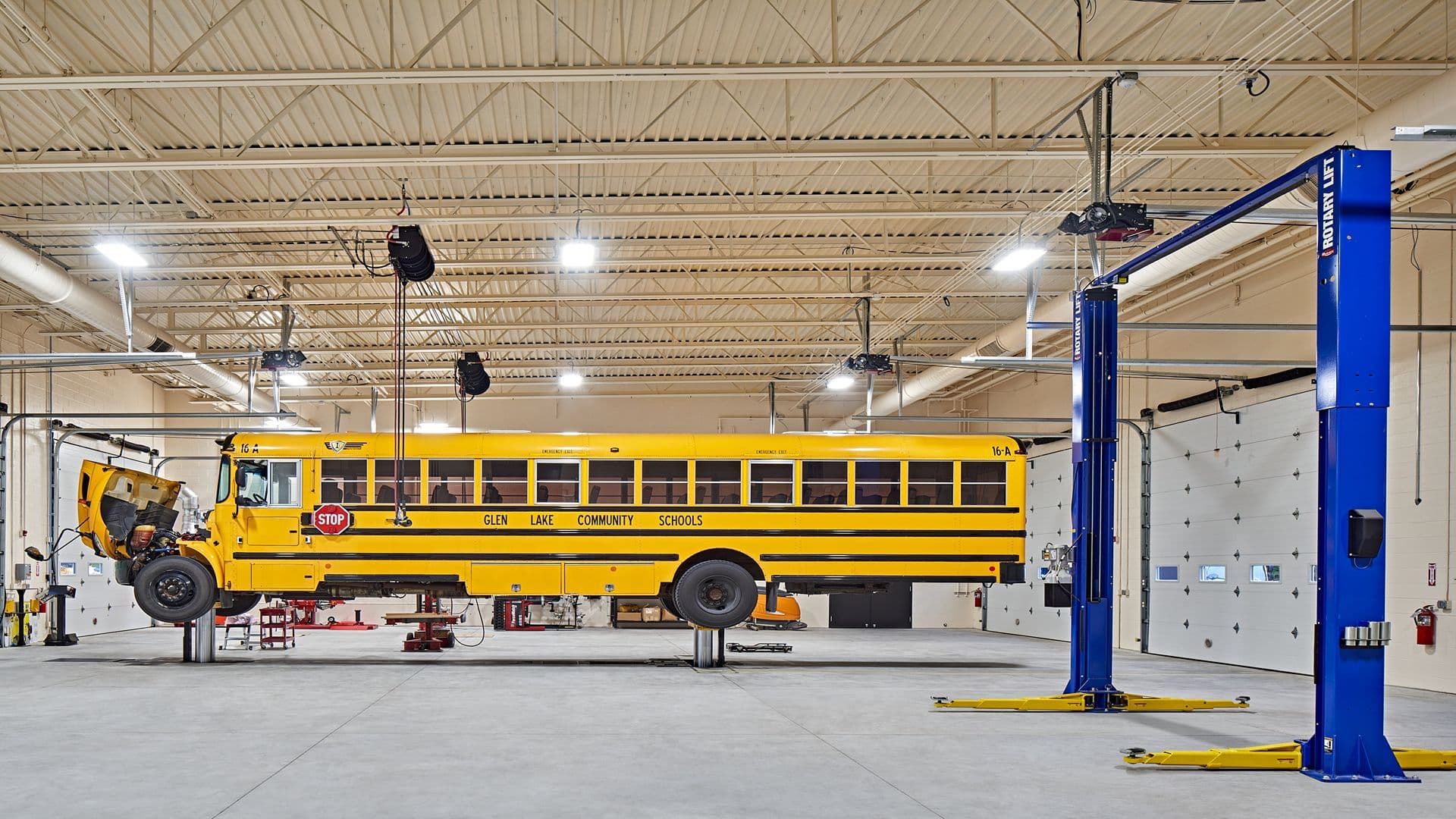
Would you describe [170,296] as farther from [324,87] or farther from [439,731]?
[439,731]

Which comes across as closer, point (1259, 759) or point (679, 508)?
point (1259, 759)

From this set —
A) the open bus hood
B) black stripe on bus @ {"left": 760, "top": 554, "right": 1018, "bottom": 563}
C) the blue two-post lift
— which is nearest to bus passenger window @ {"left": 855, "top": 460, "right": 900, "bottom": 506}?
black stripe on bus @ {"left": 760, "top": 554, "right": 1018, "bottom": 563}

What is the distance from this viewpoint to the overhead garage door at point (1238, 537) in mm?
19172

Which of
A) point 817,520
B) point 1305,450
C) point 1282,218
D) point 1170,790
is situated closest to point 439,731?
point 1170,790

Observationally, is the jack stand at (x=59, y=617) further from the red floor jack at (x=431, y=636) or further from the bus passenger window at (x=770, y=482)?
the bus passenger window at (x=770, y=482)

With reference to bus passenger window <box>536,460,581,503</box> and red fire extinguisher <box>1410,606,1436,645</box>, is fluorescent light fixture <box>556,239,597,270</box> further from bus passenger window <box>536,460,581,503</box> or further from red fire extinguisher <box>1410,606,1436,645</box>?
red fire extinguisher <box>1410,606,1436,645</box>

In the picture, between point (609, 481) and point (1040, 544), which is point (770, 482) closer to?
point (609, 481)

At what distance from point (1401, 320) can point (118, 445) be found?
94.5 ft

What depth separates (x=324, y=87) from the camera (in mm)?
15344

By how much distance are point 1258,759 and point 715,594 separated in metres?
9.48

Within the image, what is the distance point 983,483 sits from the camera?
18.1m

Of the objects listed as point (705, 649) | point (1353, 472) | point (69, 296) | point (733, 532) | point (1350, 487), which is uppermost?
point (69, 296)

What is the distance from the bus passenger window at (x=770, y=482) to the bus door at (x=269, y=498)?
675 cm

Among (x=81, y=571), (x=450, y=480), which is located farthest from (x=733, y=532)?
(x=81, y=571)
